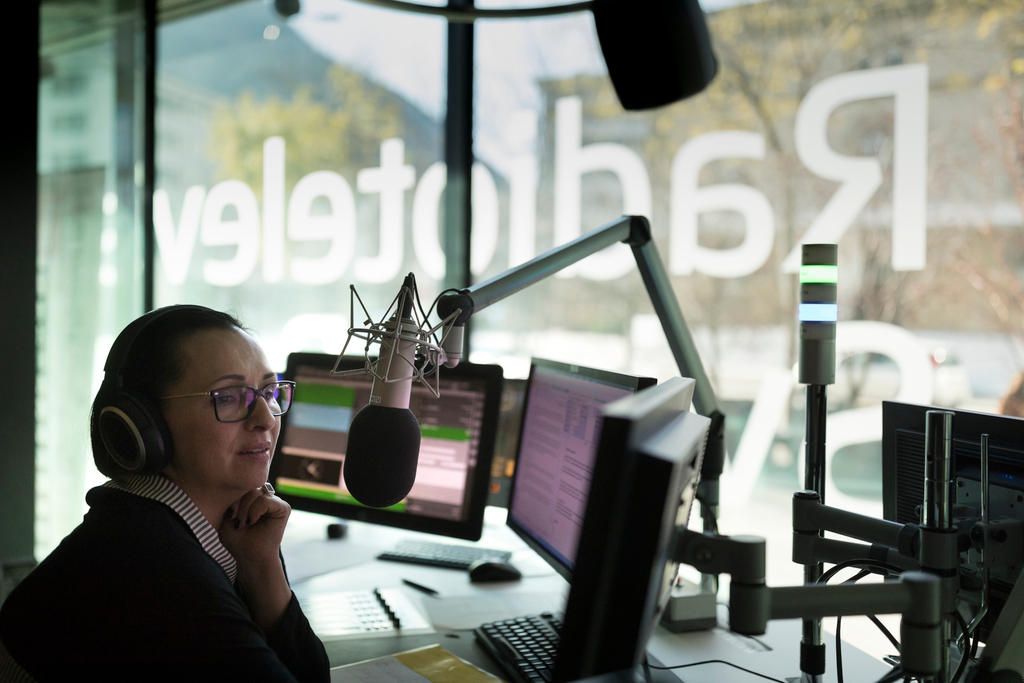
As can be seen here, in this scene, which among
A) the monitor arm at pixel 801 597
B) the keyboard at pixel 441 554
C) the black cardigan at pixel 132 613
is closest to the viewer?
the monitor arm at pixel 801 597

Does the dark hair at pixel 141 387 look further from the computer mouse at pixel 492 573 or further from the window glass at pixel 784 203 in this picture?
the window glass at pixel 784 203

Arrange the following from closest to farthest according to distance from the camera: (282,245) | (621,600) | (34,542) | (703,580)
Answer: (621,600), (703,580), (34,542), (282,245)

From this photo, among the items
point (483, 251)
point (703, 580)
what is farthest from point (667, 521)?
point (483, 251)

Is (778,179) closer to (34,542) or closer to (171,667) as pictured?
(171,667)

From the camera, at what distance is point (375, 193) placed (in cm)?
318

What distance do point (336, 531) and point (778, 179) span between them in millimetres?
1834

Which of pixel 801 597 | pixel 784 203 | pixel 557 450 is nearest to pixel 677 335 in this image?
pixel 557 450

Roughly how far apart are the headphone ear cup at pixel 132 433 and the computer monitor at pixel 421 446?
21.5 inches

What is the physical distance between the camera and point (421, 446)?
1.67 m

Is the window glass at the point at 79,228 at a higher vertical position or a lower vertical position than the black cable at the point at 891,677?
higher

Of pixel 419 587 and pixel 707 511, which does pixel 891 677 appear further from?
pixel 419 587

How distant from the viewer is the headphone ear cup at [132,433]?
1.05 metres

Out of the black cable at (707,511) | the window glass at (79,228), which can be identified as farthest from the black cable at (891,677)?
the window glass at (79,228)

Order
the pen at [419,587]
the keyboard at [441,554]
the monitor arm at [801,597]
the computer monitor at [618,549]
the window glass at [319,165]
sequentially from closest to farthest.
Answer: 1. the computer monitor at [618,549]
2. the monitor arm at [801,597]
3. the pen at [419,587]
4. the keyboard at [441,554]
5. the window glass at [319,165]
